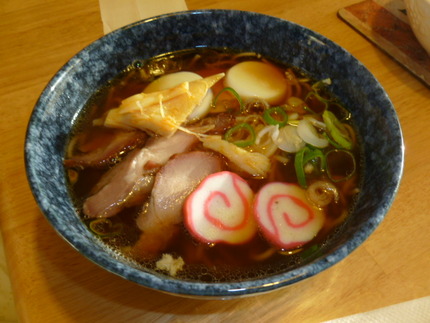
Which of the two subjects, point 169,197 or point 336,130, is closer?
point 169,197

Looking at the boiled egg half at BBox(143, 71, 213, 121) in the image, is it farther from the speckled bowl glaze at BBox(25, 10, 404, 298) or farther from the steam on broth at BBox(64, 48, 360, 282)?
the speckled bowl glaze at BBox(25, 10, 404, 298)

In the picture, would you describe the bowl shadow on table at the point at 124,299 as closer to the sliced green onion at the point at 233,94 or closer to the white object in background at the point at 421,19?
the sliced green onion at the point at 233,94

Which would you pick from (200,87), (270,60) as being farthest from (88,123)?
(270,60)

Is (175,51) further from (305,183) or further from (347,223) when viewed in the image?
(347,223)

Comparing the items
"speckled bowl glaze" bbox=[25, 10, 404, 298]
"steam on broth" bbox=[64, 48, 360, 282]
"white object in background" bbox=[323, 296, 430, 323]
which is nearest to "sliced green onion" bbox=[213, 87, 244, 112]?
"steam on broth" bbox=[64, 48, 360, 282]

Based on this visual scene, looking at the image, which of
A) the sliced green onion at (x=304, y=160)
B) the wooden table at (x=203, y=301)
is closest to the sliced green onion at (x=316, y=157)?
the sliced green onion at (x=304, y=160)

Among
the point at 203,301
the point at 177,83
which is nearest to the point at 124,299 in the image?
the point at 203,301

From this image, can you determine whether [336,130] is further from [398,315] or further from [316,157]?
[398,315]
